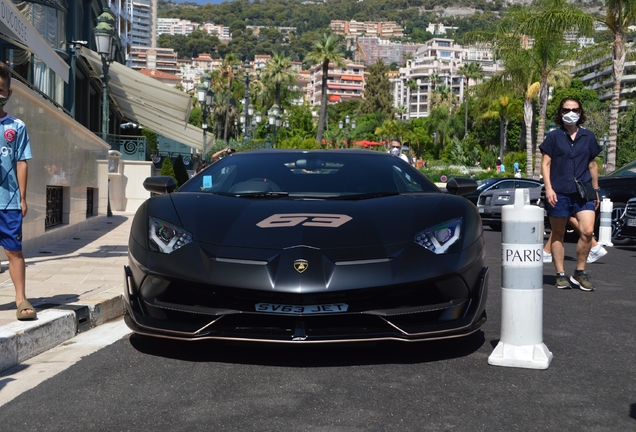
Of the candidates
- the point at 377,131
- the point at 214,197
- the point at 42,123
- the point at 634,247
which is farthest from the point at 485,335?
the point at 377,131

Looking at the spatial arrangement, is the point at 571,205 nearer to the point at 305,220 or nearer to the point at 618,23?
the point at 305,220

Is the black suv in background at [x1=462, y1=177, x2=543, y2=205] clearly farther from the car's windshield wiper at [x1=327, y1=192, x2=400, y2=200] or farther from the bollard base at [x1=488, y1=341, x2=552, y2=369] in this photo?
the bollard base at [x1=488, y1=341, x2=552, y2=369]

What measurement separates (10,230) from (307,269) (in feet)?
6.88

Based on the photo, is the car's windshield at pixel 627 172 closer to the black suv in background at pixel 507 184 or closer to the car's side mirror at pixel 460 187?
the black suv in background at pixel 507 184

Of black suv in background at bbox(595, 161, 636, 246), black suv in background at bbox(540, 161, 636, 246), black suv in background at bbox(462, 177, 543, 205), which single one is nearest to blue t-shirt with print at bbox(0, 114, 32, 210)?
black suv in background at bbox(540, 161, 636, 246)

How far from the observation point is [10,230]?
16.4 ft

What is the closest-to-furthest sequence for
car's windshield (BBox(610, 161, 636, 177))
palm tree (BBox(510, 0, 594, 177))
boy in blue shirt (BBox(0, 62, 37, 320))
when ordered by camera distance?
boy in blue shirt (BBox(0, 62, 37, 320)), car's windshield (BBox(610, 161, 636, 177)), palm tree (BBox(510, 0, 594, 177))

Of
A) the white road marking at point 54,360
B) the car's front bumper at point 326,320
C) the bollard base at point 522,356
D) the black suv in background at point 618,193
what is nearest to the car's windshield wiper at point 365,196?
the car's front bumper at point 326,320

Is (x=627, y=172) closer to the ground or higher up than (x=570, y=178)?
higher up

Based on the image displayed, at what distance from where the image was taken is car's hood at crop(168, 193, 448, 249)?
13.9ft

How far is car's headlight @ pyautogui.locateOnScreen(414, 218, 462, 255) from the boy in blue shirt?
2.42 m

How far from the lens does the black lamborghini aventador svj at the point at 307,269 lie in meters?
3.98

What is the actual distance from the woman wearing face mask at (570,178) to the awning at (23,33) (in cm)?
624

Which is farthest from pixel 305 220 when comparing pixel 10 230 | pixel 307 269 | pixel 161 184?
pixel 10 230
